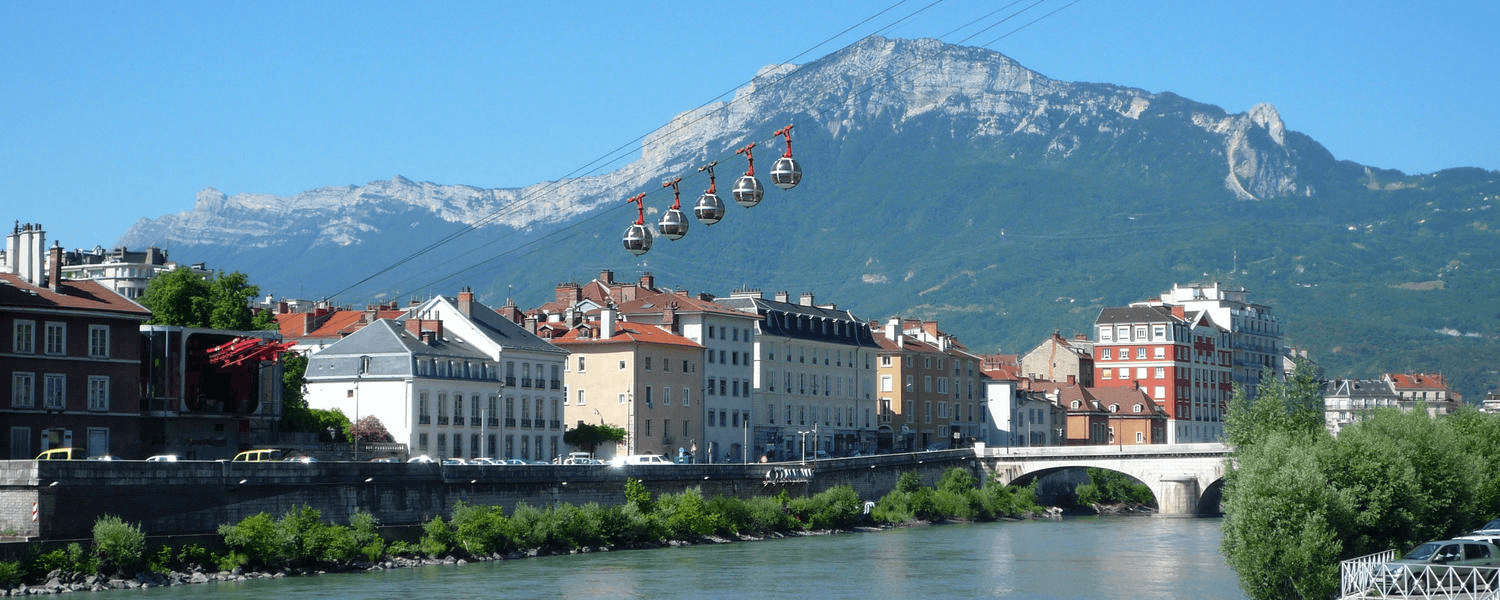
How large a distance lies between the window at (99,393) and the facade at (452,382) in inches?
681

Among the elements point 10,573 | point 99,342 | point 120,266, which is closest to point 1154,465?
point 99,342

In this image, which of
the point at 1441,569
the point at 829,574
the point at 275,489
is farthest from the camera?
the point at 829,574

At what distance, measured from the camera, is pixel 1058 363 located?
16362cm

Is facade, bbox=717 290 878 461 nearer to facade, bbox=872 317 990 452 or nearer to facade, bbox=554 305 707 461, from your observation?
facade, bbox=872 317 990 452

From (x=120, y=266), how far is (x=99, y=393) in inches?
3907

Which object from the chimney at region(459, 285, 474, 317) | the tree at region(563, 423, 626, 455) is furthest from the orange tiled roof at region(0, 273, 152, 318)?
the tree at region(563, 423, 626, 455)

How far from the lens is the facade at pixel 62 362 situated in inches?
2389

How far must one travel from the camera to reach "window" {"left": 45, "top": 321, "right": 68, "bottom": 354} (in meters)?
61.6

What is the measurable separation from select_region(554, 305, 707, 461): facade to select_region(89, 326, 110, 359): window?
114 ft

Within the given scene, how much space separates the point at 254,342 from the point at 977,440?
68982mm

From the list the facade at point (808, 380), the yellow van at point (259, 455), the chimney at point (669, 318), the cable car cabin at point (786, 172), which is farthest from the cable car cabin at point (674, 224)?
the facade at point (808, 380)

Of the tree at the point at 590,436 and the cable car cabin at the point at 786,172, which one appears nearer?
the cable car cabin at the point at 786,172

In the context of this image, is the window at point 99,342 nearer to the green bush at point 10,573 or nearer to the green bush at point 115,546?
the green bush at point 115,546

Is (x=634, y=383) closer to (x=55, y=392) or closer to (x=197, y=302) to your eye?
(x=197, y=302)
